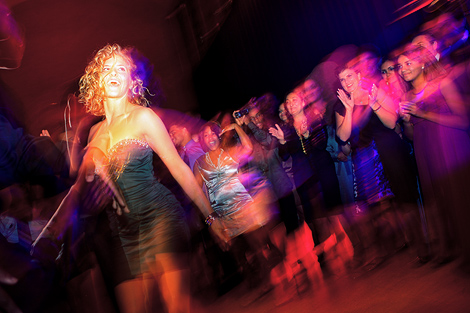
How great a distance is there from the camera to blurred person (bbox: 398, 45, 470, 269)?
5.89 ft

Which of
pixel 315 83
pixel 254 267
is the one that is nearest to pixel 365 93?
pixel 315 83

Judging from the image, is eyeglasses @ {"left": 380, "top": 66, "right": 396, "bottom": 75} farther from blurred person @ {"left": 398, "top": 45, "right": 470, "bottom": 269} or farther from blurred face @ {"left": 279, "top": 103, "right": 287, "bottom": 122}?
blurred face @ {"left": 279, "top": 103, "right": 287, "bottom": 122}

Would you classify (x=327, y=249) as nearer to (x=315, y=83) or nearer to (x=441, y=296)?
(x=441, y=296)

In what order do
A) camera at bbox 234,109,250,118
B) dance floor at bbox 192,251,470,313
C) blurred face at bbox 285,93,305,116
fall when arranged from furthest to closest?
camera at bbox 234,109,250,118 → blurred face at bbox 285,93,305,116 → dance floor at bbox 192,251,470,313

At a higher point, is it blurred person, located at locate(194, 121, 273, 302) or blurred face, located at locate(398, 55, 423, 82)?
blurred face, located at locate(398, 55, 423, 82)

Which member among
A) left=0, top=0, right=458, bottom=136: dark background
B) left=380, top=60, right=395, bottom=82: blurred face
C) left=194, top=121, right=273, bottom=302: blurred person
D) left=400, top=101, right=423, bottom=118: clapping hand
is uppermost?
left=0, top=0, right=458, bottom=136: dark background

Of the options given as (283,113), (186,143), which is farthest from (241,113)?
(186,143)

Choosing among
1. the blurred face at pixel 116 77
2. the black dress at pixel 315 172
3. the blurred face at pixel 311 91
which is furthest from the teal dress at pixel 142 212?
the blurred face at pixel 311 91

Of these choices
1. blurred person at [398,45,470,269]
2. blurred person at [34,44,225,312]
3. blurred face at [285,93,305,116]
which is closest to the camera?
blurred person at [34,44,225,312]

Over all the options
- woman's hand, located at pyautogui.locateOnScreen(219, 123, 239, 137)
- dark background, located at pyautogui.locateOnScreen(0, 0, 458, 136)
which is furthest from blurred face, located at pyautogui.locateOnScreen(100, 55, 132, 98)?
woman's hand, located at pyautogui.locateOnScreen(219, 123, 239, 137)

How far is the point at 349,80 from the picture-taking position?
2.31 meters

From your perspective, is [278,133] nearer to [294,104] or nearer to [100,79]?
[294,104]

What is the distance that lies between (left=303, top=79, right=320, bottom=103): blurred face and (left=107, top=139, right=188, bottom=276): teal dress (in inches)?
67.0

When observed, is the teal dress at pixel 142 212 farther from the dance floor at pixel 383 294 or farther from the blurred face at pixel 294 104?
the blurred face at pixel 294 104
